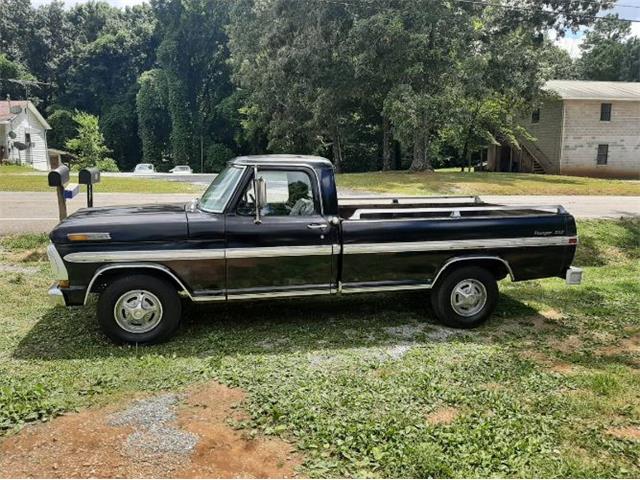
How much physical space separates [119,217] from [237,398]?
97.3 inches

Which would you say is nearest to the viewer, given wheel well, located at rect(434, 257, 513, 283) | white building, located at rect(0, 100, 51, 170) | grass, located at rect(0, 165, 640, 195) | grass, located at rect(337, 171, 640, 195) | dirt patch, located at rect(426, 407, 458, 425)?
dirt patch, located at rect(426, 407, 458, 425)

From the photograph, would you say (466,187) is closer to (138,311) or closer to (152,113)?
(138,311)

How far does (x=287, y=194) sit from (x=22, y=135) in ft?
149

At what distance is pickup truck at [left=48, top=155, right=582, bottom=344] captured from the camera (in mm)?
5707

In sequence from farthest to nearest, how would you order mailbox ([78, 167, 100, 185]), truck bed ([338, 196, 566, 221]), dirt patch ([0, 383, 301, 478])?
mailbox ([78, 167, 100, 185]) → truck bed ([338, 196, 566, 221]) → dirt patch ([0, 383, 301, 478])

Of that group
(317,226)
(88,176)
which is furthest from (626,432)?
(88,176)

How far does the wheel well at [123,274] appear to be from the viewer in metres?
5.75

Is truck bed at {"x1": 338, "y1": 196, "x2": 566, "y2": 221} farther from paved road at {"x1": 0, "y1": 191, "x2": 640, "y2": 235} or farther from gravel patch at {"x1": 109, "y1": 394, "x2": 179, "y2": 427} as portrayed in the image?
paved road at {"x1": 0, "y1": 191, "x2": 640, "y2": 235}

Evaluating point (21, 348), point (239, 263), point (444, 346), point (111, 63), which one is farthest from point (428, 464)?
point (111, 63)

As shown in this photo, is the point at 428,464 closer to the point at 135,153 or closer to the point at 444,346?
the point at 444,346

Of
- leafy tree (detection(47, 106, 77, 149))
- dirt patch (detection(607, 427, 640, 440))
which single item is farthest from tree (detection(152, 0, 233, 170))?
dirt patch (detection(607, 427, 640, 440))

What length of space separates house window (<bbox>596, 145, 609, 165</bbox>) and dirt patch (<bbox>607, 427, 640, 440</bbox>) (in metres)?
37.2

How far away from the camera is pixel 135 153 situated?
6269 centimetres

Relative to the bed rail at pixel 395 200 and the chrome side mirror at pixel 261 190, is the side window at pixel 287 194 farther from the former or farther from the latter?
the bed rail at pixel 395 200
